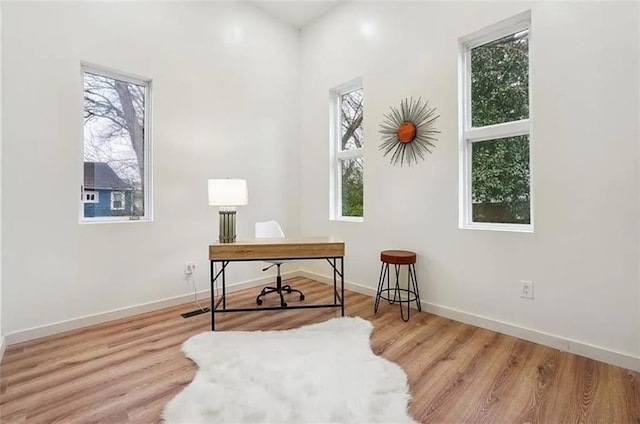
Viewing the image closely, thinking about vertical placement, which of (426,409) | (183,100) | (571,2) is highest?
(571,2)

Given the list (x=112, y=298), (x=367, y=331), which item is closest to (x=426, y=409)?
(x=367, y=331)

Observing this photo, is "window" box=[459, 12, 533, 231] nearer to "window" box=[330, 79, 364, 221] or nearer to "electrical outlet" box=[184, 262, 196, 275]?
"window" box=[330, 79, 364, 221]

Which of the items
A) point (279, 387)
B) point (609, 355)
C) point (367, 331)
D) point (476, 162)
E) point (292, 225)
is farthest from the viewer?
point (292, 225)

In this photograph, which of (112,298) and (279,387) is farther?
(112,298)

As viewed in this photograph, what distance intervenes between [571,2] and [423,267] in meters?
2.35

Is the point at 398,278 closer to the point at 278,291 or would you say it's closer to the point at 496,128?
the point at 278,291

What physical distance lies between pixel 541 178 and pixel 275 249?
2.18 metres

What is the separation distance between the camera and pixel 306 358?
2154 mm

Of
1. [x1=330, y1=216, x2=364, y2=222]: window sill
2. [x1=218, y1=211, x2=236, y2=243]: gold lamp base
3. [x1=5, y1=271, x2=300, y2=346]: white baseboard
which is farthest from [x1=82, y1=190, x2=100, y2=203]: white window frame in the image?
[x1=330, y1=216, x2=364, y2=222]: window sill

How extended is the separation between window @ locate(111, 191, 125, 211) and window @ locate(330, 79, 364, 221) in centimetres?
233

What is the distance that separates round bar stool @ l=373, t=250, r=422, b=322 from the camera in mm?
2970

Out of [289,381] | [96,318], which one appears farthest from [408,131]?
[96,318]

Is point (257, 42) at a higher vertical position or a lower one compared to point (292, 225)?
higher

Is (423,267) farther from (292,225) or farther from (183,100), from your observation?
(183,100)
